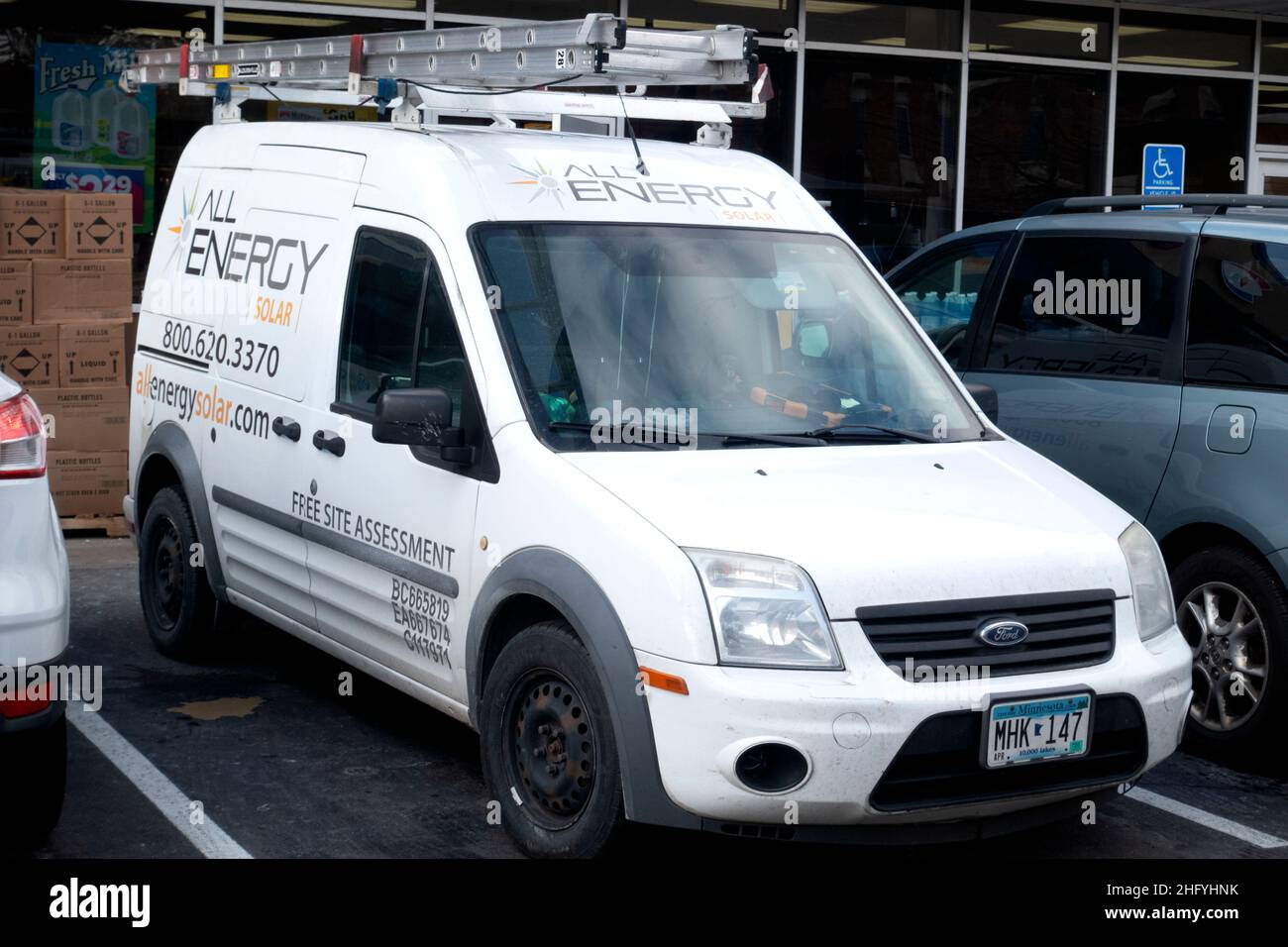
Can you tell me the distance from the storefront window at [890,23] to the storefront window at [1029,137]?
1.37ft

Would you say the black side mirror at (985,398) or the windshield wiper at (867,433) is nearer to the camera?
the windshield wiper at (867,433)

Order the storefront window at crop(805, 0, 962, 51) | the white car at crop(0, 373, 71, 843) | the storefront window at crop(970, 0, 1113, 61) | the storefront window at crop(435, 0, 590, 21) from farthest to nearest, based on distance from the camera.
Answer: the storefront window at crop(970, 0, 1113, 61), the storefront window at crop(805, 0, 962, 51), the storefront window at crop(435, 0, 590, 21), the white car at crop(0, 373, 71, 843)

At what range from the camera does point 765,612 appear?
4.09m

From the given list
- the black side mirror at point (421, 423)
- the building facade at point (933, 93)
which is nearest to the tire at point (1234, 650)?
the black side mirror at point (421, 423)

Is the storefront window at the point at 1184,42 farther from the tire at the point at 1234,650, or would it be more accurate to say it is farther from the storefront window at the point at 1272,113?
the tire at the point at 1234,650

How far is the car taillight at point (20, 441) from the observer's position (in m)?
4.01

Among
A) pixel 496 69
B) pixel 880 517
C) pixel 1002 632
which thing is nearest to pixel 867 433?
pixel 880 517

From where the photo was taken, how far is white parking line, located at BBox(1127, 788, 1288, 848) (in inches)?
204

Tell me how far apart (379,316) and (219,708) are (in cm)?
176

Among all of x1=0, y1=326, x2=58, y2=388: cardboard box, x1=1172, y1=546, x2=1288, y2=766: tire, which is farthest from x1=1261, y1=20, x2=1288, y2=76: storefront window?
x1=0, y1=326, x2=58, y2=388: cardboard box

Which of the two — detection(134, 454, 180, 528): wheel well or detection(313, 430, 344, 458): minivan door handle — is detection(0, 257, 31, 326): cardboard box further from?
detection(313, 430, 344, 458): minivan door handle

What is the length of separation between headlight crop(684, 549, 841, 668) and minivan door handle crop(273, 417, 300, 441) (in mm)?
2155

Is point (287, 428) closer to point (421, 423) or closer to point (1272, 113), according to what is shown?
point (421, 423)
